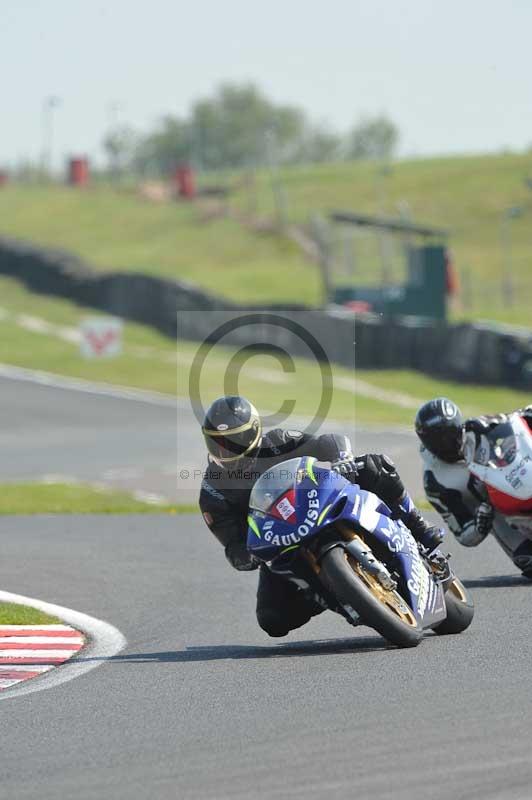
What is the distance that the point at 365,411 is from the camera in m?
29.3

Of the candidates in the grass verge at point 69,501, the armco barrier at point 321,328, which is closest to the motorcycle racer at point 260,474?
the grass verge at point 69,501

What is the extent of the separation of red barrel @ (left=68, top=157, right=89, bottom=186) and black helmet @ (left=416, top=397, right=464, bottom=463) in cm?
5931

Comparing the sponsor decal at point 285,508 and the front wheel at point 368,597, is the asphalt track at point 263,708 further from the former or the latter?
the sponsor decal at point 285,508

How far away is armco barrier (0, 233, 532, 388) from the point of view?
2977 cm

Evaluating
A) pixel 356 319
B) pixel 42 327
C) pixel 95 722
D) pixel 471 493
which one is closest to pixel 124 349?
pixel 42 327

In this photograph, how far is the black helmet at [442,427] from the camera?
10.2 metres

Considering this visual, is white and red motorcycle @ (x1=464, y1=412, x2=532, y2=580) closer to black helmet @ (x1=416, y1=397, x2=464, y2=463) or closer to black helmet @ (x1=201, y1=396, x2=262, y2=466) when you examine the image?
black helmet @ (x1=416, y1=397, x2=464, y2=463)

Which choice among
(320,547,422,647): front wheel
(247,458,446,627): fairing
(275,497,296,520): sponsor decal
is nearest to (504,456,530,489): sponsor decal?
(247,458,446,627): fairing

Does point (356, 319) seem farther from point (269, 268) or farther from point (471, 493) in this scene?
point (471, 493)

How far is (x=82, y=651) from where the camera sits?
855cm

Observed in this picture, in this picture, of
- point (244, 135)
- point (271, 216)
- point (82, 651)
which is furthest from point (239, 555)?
point (244, 135)

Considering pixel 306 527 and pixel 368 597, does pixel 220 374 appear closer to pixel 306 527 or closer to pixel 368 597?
pixel 306 527

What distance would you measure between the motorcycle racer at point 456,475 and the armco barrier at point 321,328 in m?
16.8

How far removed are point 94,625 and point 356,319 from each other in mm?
23271
